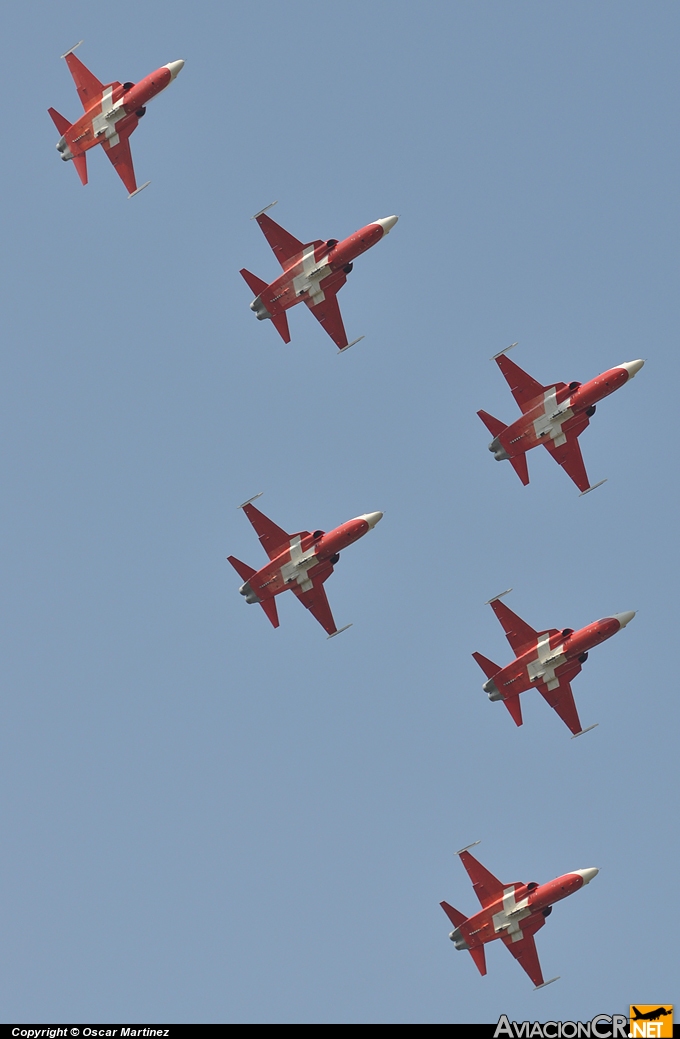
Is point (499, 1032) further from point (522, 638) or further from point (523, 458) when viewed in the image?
point (523, 458)

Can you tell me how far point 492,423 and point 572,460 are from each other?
4.74 meters

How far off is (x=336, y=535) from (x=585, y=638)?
40.2 feet

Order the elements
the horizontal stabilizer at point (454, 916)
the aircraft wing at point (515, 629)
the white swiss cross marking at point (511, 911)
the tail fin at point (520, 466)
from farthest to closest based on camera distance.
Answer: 1. the tail fin at point (520, 466)
2. the aircraft wing at point (515, 629)
3. the white swiss cross marking at point (511, 911)
4. the horizontal stabilizer at point (454, 916)

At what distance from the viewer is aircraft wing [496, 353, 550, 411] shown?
84.9m

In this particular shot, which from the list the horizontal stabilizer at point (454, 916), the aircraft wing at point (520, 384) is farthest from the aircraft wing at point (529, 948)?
the aircraft wing at point (520, 384)

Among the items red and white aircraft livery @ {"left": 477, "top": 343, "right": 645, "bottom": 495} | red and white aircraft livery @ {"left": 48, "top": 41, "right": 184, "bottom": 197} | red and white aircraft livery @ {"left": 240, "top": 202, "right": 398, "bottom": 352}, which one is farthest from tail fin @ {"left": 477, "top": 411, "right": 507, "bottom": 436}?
red and white aircraft livery @ {"left": 48, "top": 41, "right": 184, "bottom": 197}

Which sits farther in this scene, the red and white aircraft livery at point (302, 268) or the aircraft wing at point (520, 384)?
the aircraft wing at point (520, 384)

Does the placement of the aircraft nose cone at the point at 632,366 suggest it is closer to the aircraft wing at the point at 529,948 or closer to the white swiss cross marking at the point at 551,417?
the white swiss cross marking at the point at 551,417

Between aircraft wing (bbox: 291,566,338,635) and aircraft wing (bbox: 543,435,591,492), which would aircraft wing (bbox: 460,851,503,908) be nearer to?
aircraft wing (bbox: 291,566,338,635)

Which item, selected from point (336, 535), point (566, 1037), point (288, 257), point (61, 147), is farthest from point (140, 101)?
point (566, 1037)

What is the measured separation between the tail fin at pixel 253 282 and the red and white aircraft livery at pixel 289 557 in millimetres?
9685

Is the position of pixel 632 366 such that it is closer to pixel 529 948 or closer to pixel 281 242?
pixel 281 242

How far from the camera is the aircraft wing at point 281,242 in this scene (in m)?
83.5

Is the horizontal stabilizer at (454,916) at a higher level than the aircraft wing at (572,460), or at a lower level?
lower
